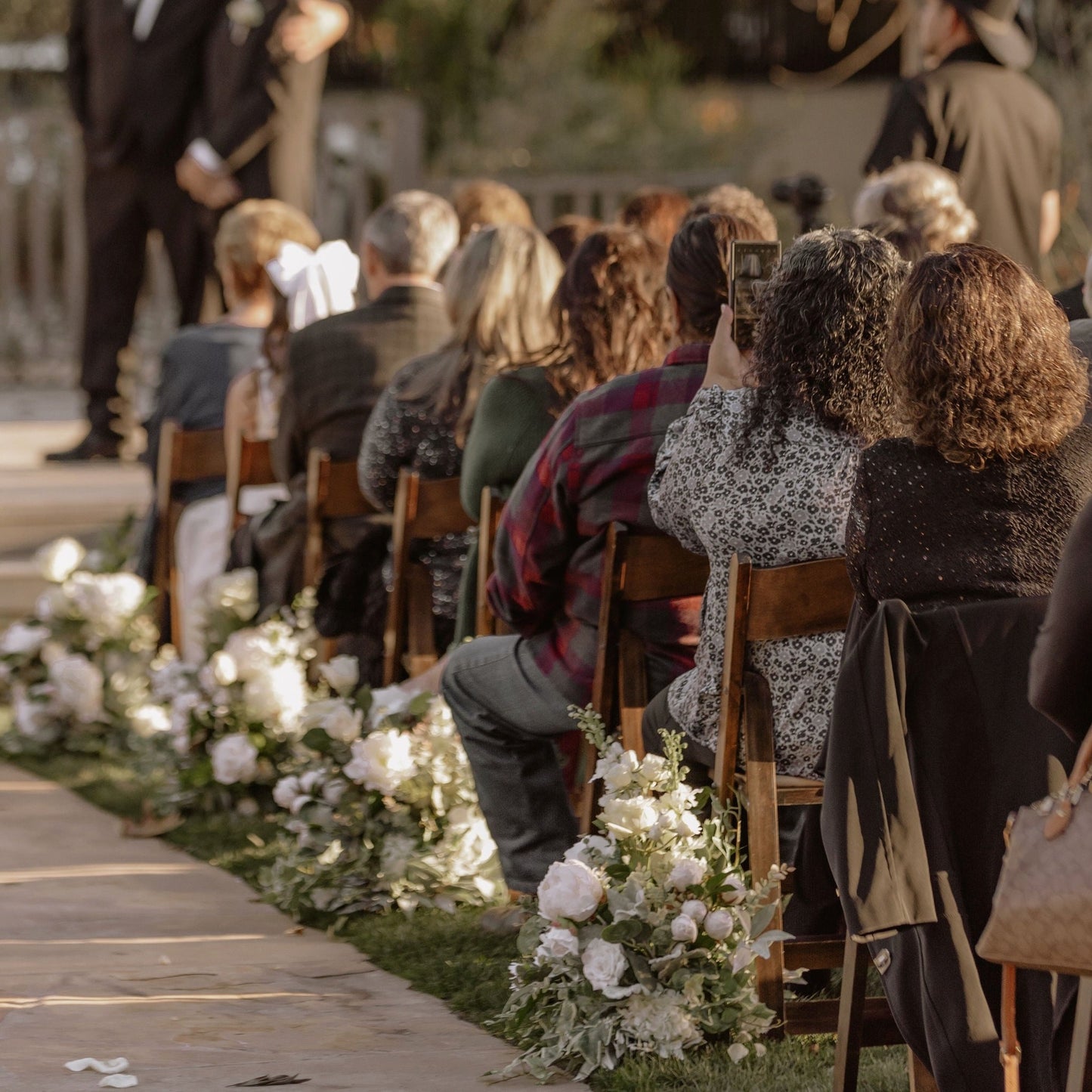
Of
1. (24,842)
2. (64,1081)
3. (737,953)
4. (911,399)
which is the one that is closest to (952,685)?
(911,399)

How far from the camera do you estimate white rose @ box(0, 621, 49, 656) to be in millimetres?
5742

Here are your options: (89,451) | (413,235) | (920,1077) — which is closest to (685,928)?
(920,1077)

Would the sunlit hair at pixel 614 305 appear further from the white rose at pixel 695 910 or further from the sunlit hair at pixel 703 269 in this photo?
the white rose at pixel 695 910

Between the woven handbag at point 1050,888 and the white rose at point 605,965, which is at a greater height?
the woven handbag at point 1050,888

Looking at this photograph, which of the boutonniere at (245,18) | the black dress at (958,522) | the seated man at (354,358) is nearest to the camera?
the black dress at (958,522)

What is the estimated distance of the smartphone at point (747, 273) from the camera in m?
3.08

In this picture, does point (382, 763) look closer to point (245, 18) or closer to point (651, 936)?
point (651, 936)

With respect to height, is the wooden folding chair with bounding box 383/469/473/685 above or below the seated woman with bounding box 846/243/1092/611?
below

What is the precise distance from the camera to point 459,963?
11.6 feet

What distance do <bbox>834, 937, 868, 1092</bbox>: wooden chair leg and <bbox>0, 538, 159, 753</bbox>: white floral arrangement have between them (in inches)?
132

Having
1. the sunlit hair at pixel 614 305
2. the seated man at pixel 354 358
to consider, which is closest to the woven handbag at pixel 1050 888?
the sunlit hair at pixel 614 305

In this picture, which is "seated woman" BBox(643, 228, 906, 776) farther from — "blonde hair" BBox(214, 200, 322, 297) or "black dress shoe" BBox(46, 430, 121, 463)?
"black dress shoe" BBox(46, 430, 121, 463)

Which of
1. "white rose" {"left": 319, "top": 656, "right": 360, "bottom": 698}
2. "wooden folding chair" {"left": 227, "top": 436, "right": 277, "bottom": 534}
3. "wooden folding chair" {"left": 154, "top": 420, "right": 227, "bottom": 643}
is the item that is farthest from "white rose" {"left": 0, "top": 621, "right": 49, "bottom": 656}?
"white rose" {"left": 319, "top": 656, "right": 360, "bottom": 698}

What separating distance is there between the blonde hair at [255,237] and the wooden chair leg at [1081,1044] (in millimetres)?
4025
